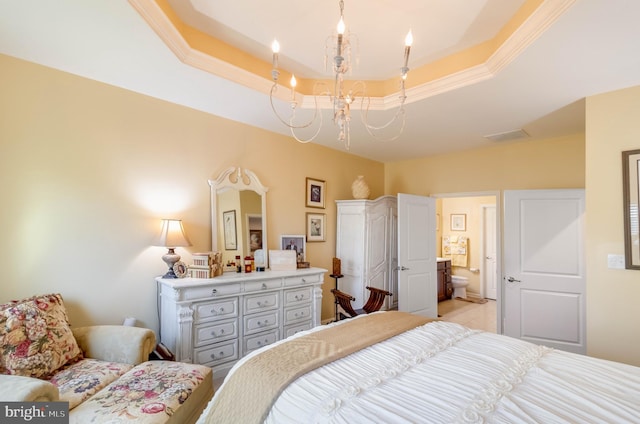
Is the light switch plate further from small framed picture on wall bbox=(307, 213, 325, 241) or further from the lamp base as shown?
the lamp base

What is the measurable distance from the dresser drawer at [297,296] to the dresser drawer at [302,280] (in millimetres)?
66

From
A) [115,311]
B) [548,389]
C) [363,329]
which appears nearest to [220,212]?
[115,311]

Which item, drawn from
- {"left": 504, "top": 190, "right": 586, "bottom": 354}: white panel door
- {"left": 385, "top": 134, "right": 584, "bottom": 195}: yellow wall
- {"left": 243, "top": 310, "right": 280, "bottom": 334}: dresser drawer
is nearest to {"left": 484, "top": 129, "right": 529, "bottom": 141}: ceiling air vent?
{"left": 385, "top": 134, "right": 584, "bottom": 195}: yellow wall

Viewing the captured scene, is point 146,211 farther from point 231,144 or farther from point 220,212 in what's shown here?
point 231,144

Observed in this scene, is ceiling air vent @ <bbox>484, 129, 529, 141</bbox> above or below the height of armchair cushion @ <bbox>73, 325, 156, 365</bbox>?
above

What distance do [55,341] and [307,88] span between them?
263 cm

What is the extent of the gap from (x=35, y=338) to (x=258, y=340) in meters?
1.61

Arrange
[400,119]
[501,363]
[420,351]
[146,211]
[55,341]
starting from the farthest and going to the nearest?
[400,119]
[146,211]
[55,341]
[420,351]
[501,363]

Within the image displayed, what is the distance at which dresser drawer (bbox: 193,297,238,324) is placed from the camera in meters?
2.47

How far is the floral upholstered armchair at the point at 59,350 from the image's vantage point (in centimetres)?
159

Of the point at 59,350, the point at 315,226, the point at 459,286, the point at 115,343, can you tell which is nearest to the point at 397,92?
the point at 315,226

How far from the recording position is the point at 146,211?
261 centimetres

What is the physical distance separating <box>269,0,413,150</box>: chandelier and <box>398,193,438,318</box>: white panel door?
1.16 metres

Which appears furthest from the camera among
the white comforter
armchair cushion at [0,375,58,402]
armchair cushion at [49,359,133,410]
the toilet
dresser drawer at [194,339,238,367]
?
the toilet
